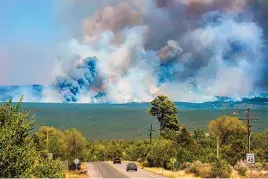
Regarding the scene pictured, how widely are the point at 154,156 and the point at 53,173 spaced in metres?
62.5

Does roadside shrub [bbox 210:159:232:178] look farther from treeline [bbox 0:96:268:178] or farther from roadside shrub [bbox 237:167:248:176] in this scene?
roadside shrub [bbox 237:167:248:176]

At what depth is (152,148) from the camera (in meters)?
81.5

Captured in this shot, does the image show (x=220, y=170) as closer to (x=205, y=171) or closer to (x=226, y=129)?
(x=205, y=171)

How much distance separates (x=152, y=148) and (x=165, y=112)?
1532 inches

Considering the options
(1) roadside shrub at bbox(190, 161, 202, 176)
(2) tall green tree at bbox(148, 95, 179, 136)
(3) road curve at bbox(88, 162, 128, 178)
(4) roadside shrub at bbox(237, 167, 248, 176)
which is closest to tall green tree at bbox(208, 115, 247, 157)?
(2) tall green tree at bbox(148, 95, 179, 136)

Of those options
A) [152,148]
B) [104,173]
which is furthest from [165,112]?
[104,173]

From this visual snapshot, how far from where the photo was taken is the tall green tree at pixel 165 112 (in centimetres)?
11900

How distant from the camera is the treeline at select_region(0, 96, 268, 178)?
18856 mm

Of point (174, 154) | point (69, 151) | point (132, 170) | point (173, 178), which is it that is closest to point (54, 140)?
point (69, 151)

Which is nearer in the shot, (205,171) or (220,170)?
(220,170)

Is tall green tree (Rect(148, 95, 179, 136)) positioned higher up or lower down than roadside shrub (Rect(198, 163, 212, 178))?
higher up

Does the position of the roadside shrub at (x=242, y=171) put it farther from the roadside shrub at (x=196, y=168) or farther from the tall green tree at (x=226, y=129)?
the tall green tree at (x=226, y=129)

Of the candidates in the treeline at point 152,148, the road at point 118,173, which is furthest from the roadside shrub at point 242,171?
the road at point 118,173

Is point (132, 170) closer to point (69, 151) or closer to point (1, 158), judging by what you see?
point (69, 151)
